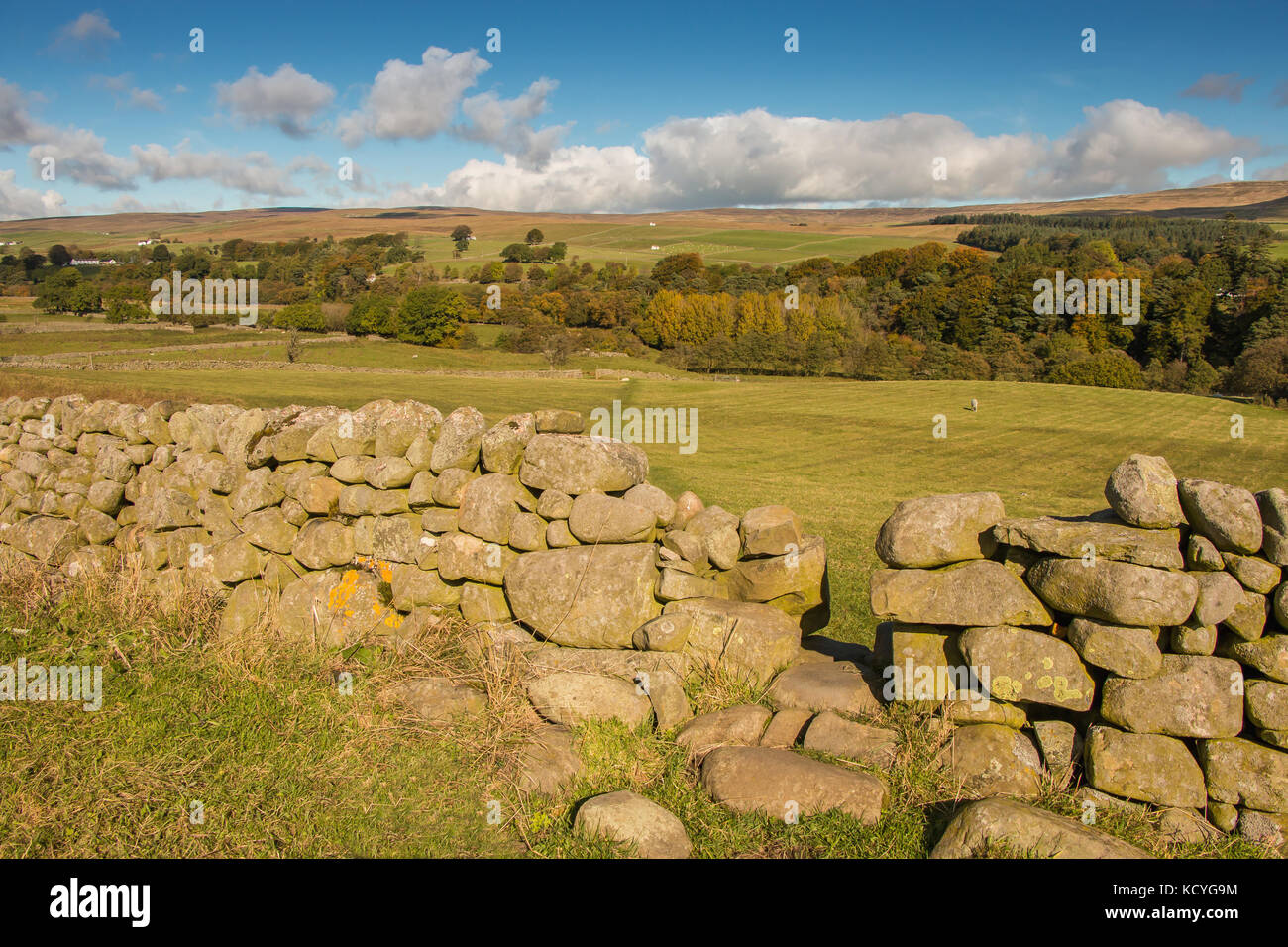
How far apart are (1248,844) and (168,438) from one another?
10156 millimetres

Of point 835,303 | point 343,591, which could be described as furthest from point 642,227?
point 343,591

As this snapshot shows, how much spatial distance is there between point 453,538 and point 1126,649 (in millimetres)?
5021

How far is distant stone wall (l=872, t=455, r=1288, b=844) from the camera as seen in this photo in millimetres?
4328

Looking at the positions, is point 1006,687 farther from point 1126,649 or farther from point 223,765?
point 223,765

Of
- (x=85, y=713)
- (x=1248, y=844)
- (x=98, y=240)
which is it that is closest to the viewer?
(x=1248, y=844)

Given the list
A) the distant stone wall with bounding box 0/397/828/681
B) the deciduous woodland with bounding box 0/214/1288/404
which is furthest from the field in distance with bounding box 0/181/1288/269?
the distant stone wall with bounding box 0/397/828/681

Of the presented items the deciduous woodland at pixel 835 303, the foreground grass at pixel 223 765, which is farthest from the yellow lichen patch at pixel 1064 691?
the deciduous woodland at pixel 835 303

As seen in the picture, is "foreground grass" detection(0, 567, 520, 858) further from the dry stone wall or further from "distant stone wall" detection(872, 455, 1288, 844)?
"distant stone wall" detection(872, 455, 1288, 844)

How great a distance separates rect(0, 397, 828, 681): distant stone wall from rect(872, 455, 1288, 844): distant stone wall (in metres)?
1.37

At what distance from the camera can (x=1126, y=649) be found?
14.5ft

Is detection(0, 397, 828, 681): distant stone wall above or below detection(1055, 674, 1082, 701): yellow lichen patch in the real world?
above
